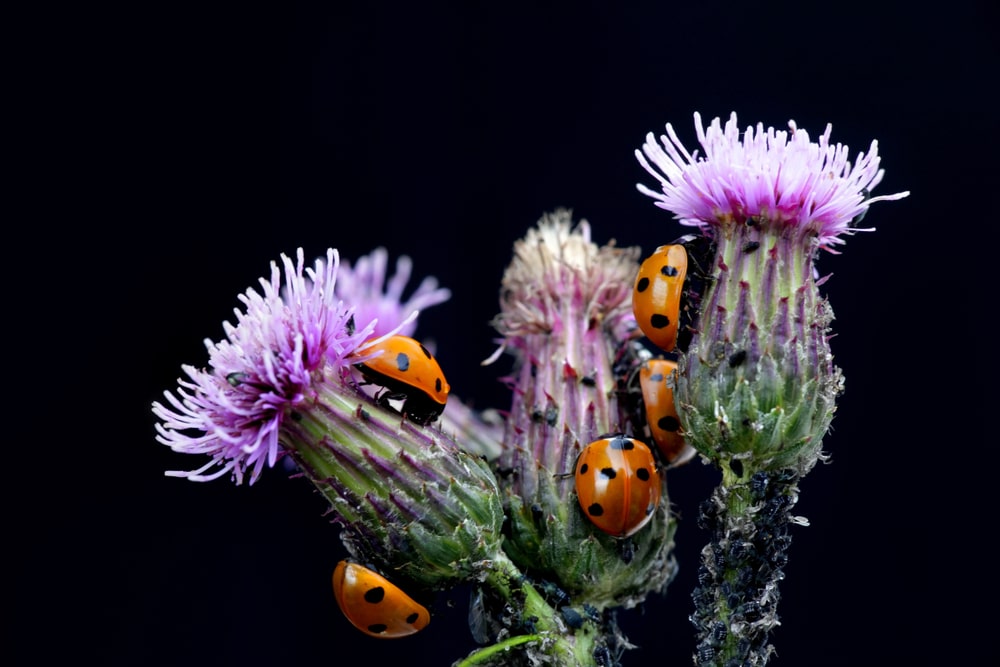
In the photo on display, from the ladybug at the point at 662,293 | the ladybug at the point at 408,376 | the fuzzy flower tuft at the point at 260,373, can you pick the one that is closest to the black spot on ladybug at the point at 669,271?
the ladybug at the point at 662,293

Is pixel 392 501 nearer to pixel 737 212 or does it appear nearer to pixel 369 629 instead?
pixel 369 629

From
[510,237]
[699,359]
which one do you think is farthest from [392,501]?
[510,237]

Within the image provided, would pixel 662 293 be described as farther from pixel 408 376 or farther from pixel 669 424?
pixel 408 376

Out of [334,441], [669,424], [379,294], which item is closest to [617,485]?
[669,424]

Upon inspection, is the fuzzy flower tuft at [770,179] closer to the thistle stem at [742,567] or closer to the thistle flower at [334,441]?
the thistle stem at [742,567]

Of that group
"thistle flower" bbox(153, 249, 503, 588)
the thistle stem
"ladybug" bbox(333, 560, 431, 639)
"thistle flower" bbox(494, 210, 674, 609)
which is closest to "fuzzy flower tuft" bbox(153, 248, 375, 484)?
"thistle flower" bbox(153, 249, 503, 588)
